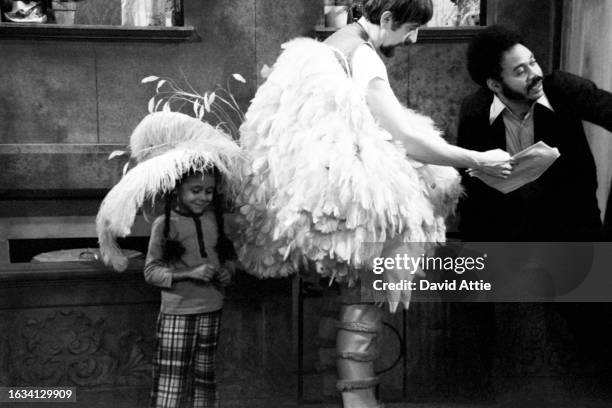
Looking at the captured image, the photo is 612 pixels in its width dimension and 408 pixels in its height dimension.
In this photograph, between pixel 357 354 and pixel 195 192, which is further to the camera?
pixel 195 192

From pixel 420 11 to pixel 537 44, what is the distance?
1.35m

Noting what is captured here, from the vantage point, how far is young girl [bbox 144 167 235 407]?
254cm

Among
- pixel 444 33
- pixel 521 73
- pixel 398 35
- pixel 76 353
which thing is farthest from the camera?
pixel 444 33

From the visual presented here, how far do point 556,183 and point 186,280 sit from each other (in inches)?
53.8

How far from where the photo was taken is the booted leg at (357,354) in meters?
2.43

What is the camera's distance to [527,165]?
247 cm

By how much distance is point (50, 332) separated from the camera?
3.01m

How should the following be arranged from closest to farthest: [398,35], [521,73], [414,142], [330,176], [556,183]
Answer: [330,176] → [414,142] → [398,35] → [521,73] → [556,183]

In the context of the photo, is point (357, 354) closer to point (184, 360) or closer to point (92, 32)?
point (184, 360)

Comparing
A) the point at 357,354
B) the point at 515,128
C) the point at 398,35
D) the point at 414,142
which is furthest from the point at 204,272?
the point at 515,128

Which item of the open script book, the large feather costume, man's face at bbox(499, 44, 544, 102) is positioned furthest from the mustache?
the large feather costume

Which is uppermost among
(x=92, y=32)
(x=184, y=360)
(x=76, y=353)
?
(x=92, y=32)

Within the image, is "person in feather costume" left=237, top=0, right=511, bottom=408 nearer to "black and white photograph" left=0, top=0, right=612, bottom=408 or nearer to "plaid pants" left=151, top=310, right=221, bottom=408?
"black and white photograph" left=0, top=0, right=612, bottom=408

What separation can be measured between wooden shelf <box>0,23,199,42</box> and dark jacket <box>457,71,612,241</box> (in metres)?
1.38
